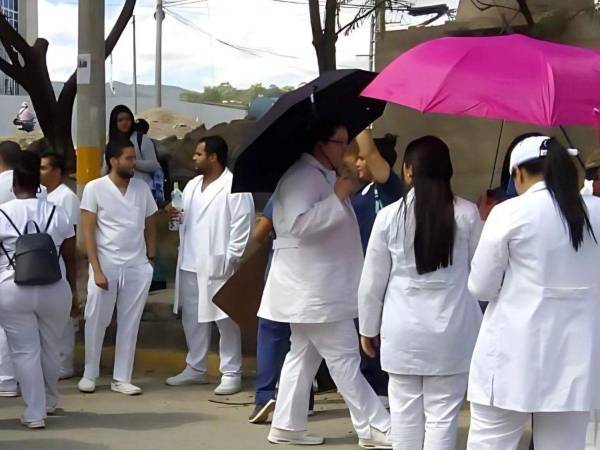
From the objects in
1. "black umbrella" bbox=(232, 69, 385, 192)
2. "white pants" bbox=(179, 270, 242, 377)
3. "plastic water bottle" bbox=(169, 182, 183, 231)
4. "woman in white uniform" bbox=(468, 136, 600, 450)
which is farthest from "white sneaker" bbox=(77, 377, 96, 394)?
"woman in white uniform" bbox=(468, 136, 600, 450)

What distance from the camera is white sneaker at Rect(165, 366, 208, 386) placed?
7859mm

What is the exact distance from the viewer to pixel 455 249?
4.81 metres

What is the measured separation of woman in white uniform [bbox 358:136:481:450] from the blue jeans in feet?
5.46

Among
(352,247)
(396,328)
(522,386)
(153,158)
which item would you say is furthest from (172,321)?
(522,386)

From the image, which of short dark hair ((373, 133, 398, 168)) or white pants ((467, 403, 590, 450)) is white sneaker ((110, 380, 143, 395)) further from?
white pants ((467, 403, 590, 450))

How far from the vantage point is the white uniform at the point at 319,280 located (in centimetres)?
566

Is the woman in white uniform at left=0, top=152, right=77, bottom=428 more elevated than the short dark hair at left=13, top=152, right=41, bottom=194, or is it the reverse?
the short dark hair at left=13, top=152, right=41, bottom=194

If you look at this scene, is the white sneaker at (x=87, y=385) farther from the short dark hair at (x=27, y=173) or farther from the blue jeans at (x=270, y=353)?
the short dark hair at (x=27, y=173)

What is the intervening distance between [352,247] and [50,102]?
24.3 ft

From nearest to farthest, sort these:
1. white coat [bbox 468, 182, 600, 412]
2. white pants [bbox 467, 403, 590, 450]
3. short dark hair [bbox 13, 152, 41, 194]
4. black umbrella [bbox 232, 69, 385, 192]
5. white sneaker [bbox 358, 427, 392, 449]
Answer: white coat [bbox 468, 182, 600, 412] → white pants [bbox 467, 403, 590, 450] → black umbrella [bbox 232, 69, 385, 192] → white sneaker [bbox 358, 427, 392, 449] → short dark hair [bbox 13, 152, 41, 194]

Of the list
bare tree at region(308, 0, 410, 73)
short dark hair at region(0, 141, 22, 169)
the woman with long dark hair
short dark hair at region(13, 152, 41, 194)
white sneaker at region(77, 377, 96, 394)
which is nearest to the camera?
short dark hair at region(13, 152, 41, 194)

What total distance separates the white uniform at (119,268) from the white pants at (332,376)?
1.93 meters

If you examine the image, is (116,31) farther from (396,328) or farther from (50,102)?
(396,328)

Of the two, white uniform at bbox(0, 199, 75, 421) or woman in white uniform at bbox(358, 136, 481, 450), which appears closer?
woman in white uniform at bbox(358, 136, 481, 450)
